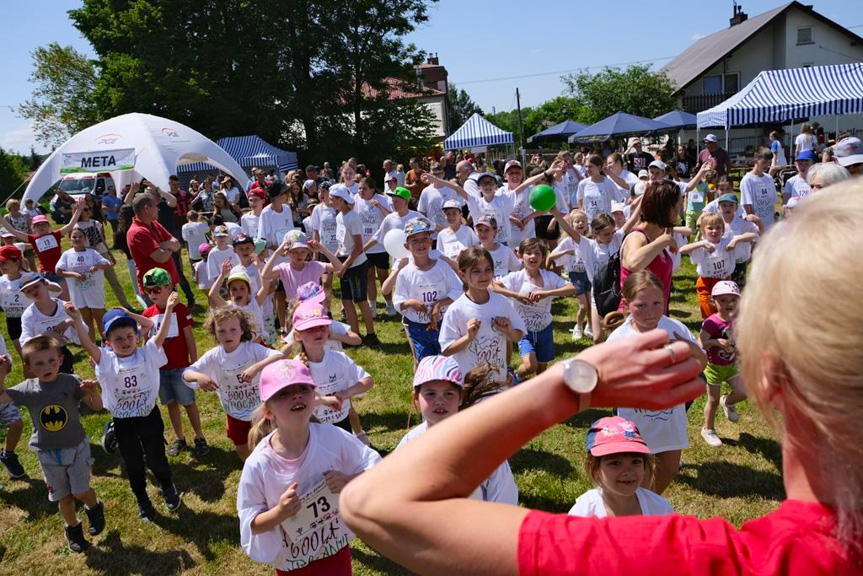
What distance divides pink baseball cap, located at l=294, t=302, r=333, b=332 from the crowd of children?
2 centimetres

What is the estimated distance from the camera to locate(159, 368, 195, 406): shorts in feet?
20.8

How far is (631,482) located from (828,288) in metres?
2.45

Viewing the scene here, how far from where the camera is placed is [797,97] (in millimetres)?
18234

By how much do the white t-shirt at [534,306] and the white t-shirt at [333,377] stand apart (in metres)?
2.21

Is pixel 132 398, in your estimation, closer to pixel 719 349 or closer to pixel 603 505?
pixel 603 505

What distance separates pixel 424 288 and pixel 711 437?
3.10 metres

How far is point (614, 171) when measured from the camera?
12.2 m

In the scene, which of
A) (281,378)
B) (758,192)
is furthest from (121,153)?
(281,378)

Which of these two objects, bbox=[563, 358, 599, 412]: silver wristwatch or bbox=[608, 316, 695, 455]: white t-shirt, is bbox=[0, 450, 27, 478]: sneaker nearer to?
bbox=[608, 316, 695, 455]: white t-shirt

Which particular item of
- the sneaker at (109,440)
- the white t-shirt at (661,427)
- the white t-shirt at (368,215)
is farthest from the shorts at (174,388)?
the white t-shirt at (368,215)

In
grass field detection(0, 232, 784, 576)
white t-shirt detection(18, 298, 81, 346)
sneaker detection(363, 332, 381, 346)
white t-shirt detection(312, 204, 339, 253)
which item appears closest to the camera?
grass field detection(0, 232, 784, 576)

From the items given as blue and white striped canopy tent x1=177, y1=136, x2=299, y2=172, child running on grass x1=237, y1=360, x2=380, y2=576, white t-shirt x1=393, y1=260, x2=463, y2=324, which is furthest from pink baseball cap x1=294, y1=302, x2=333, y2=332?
blue and white striped canopy tent x1=177, y1=136, x2=299, y2=172

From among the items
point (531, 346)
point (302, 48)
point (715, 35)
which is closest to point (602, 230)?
point (531, 346)

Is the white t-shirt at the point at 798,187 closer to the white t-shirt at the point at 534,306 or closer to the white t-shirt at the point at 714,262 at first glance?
the white t-shirt at the point at 714,262
